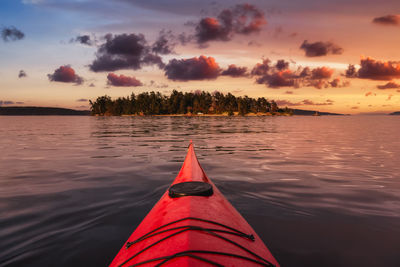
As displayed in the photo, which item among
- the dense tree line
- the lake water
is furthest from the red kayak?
the dense tree line

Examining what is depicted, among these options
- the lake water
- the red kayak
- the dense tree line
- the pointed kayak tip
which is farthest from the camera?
the dense tree line

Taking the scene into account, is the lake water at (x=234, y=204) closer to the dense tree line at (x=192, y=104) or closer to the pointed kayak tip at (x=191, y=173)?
the pointed kayak tip at (x=191, y=173)

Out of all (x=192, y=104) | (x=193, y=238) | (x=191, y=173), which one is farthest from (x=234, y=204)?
(x=192, y=104)

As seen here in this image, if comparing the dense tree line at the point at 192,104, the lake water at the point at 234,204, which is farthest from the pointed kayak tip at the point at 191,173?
the dense tree line at the point at 192,104

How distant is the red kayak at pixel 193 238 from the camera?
2529 mm

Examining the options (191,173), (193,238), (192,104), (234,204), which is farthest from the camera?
(192,104)

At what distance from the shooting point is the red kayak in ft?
8.30

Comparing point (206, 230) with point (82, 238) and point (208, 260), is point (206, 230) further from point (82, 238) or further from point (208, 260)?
point (82, 238)

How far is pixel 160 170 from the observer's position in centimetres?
986

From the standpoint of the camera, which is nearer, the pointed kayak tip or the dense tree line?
the pointed kayak tip

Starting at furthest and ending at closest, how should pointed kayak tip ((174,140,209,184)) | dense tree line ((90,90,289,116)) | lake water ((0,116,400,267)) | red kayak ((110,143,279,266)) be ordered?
dense tree line ((90,90,289,116)) → pointed kayak tip ((174,140,209,184)) → lake water ((0,116,400,267)) → red kayak ((110,143,279,266))

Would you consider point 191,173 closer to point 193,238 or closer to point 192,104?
point 193,238

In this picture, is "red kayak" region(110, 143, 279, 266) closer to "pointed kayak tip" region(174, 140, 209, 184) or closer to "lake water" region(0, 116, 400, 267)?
"lake water" region(0, 116, 400, 267)

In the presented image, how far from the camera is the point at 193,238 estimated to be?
2742mm
